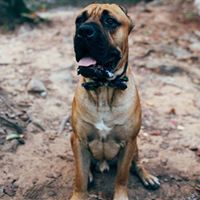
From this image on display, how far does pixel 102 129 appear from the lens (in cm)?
356

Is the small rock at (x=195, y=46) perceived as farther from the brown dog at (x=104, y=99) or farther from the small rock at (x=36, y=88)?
the brown dog at (x=104, y=99)

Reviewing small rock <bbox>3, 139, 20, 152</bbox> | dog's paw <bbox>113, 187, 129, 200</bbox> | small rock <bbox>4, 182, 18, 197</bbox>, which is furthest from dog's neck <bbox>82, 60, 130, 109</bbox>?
small rock <bbox>3, 139, 20, 152</bbox>

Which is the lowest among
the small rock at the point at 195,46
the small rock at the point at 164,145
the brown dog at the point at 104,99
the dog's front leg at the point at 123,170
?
the small rock at the point at 195,46

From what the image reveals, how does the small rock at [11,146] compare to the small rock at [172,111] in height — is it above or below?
above

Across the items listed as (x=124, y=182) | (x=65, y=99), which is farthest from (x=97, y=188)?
(x=65, y=99)

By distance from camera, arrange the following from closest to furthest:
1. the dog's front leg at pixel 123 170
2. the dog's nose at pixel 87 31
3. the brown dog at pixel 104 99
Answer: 1. the dog's nose at pixel 87 31
2. the brown dog at pixel 104 99
3. the dog's front leg at pixel 123 170

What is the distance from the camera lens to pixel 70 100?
5258 mm

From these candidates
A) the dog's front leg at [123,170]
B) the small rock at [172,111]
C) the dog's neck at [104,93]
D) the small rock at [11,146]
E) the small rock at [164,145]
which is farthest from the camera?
the small rock at [172,111]

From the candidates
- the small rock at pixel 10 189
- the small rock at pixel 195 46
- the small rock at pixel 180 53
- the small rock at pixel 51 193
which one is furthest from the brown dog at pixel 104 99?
the small rock at pixel 195 46

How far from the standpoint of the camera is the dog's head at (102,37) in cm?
320

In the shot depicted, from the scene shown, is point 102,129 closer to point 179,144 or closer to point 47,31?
point 179,144

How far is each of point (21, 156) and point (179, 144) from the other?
4.80ft

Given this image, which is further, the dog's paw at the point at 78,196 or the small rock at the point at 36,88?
the small rock at the point at 36,88

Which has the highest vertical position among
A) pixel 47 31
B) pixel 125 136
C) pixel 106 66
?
pixel 106 66
